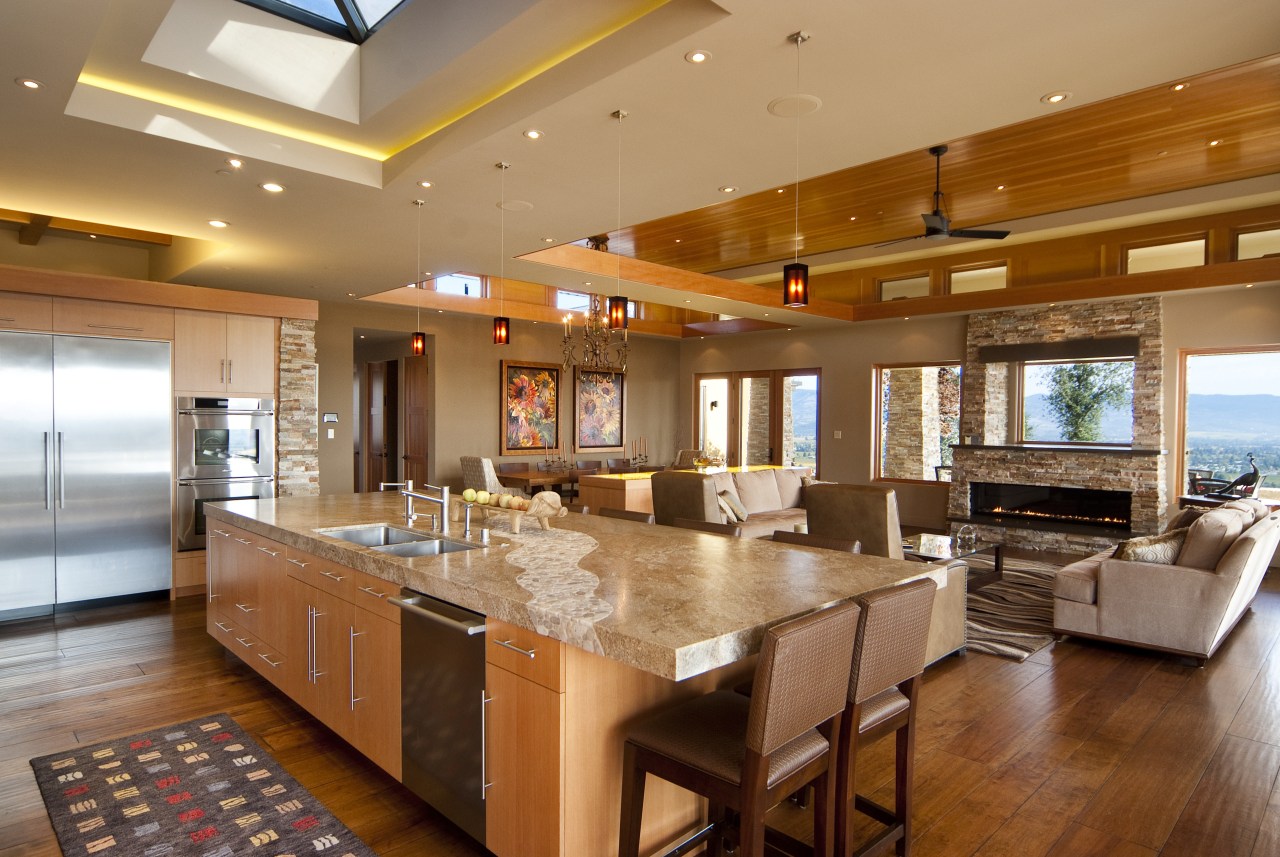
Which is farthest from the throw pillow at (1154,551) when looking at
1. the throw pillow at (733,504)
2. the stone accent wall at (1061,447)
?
the stone accent wall at (1061,447)

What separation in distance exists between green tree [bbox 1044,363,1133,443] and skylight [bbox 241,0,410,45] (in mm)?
8489

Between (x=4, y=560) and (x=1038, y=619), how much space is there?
7794 millimetres

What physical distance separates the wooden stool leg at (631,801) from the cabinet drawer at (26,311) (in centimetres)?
573

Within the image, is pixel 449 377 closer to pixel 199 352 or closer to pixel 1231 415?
pixel 199 352

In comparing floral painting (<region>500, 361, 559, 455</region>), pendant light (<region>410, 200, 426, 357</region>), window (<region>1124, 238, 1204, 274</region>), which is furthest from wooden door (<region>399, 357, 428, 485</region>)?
window (<region>1124, 238, 1204, 274</region>)

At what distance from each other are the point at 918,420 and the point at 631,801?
9.24 metres

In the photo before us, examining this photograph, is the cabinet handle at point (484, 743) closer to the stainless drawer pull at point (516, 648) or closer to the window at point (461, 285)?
the stainless drawer pull at point (516, 648)

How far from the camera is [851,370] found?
10703 mm

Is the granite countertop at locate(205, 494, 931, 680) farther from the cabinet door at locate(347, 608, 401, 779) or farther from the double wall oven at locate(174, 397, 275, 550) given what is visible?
the double wall oven at locate(174, 397, 275, 550)

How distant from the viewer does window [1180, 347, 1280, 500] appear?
749 centimetres

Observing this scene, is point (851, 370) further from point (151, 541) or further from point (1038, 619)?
point (151, 541)

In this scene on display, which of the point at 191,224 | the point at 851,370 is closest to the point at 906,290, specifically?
the point at 851,370

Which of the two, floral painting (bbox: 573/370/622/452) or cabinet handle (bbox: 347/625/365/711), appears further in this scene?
floral painting (bbox: 573/370/622/452)

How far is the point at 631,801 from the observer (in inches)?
78.4
